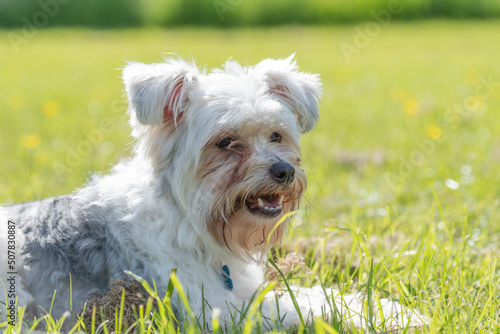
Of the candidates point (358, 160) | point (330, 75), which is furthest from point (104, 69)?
point (358, 160)

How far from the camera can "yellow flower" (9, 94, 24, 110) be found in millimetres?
9070

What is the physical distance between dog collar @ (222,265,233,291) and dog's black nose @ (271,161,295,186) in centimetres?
63

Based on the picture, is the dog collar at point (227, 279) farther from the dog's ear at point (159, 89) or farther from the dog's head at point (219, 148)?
the dog's ear at point (159, 89)

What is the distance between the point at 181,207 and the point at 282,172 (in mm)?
579

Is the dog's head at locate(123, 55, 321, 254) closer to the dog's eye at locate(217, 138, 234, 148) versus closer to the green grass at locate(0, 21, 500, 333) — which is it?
the dog's eye at locate(217, 138, 234, 148)

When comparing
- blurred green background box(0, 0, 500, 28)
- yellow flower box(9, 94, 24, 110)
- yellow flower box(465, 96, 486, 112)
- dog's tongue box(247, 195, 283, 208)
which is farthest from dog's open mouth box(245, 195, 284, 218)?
blurred green background box(0, 0, 500, 28)

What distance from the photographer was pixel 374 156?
6.57 meters

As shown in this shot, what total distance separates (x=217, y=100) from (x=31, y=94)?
25.9ft

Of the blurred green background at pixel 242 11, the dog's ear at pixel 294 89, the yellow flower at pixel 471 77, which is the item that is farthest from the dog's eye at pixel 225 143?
the blurred green background at pixel 242 11

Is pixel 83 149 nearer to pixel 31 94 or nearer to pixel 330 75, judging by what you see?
pixel 31 94

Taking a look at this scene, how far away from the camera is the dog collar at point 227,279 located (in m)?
3.32

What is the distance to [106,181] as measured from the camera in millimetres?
3535

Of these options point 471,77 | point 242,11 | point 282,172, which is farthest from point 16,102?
point 242,11

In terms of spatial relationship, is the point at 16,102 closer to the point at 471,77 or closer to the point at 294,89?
the point at 294,89
